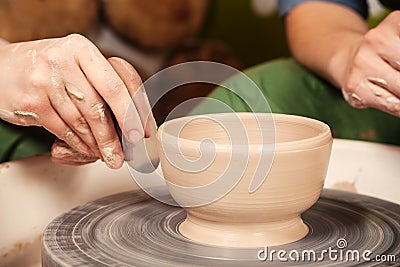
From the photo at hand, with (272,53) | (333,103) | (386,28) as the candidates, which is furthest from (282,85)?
(272,53)

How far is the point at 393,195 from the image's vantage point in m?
1.27

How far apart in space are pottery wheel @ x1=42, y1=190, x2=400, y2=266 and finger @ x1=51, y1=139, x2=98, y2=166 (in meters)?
0.08

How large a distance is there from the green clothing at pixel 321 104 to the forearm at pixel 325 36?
0.05m

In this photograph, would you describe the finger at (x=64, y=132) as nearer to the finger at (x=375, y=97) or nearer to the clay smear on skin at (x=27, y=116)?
the clay smear on skin at (x=27, y=116)

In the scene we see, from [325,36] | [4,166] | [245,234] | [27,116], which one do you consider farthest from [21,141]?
[325,36]

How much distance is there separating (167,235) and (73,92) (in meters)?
0.25

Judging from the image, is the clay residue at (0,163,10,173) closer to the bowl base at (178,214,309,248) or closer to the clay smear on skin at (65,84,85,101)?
the clay smear on skin at (65,84,85,101)

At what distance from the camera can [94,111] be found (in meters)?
0.94

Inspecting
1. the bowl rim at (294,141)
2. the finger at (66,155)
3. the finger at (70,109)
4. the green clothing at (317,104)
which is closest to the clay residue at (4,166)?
the finger at (66,155)

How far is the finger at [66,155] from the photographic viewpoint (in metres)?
1.08

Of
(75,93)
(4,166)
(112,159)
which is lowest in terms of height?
(4,166)

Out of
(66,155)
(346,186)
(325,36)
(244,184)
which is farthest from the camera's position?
(325,36)

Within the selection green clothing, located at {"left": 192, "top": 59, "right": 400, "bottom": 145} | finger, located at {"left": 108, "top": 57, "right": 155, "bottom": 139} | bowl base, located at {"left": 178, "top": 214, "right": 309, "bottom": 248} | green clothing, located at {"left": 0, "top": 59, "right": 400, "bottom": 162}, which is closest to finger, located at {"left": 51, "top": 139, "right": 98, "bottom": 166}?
finger, located at {"left": 108, "top": 57, "right": 155, "bottom": 139}

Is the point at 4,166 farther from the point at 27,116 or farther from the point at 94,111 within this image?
the point at 94,111
